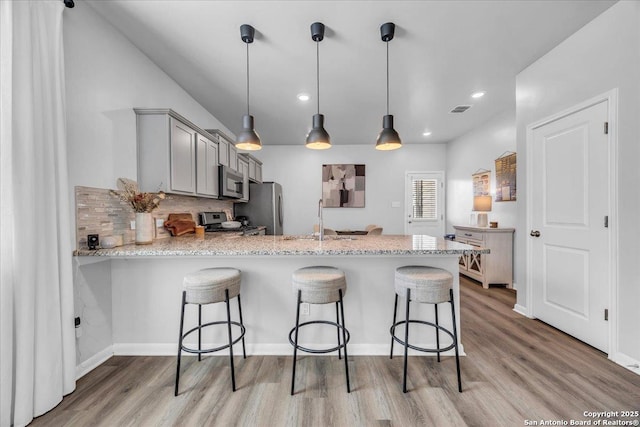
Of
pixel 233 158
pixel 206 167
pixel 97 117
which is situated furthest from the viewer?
pixel 233 158

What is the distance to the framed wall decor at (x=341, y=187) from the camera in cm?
593

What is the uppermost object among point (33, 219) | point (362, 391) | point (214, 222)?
point (33, 219)

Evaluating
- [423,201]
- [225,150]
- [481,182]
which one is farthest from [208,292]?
[423,201]

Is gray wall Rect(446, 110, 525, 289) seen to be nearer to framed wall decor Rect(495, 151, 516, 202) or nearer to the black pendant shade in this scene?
framed wall decor Rect(495, 151, 516, 202)

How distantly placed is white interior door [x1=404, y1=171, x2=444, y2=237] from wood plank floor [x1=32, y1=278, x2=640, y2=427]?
3.82m

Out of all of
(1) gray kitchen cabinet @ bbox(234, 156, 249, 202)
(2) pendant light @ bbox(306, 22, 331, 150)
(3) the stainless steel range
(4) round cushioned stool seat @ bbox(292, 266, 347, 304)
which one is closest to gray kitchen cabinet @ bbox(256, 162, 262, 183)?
(1) gray kitchen cabinet @ bbox(234, 156, 249, 202)

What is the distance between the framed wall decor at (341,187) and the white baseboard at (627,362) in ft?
14.2

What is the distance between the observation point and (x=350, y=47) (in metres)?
2.42

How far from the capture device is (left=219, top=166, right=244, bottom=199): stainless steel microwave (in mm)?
3541

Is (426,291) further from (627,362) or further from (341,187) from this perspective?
(341,187)

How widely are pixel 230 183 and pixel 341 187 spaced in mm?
2786

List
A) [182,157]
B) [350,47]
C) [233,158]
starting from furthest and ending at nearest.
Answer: [233,158] < [182,157] < [350,47]

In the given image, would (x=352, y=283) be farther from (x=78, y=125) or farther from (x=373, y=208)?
(x=373, y=208)

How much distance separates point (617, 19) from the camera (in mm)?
1985
